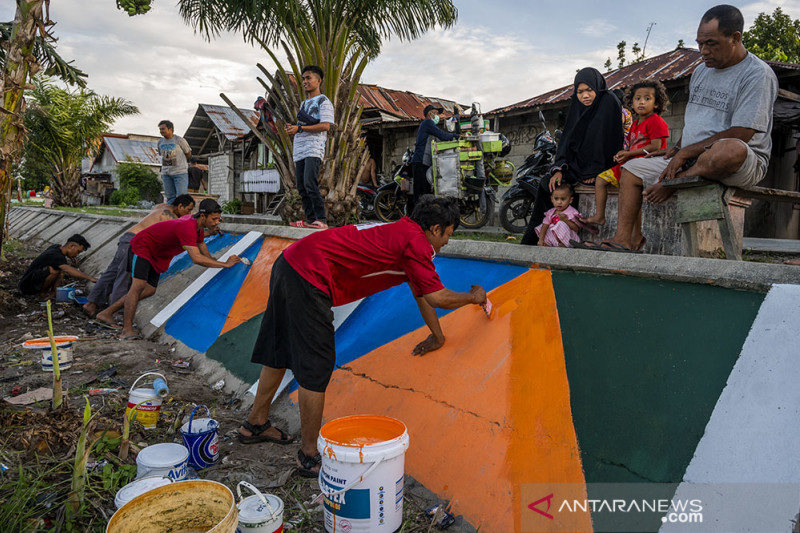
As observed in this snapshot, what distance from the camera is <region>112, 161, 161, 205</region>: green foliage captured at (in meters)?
29.5

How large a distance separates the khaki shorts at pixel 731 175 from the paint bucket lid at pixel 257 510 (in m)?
3.03

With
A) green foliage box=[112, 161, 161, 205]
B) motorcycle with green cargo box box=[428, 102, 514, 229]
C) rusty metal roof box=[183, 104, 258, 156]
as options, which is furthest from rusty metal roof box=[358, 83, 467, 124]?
green foliage box=[112, 161, 161, 205]

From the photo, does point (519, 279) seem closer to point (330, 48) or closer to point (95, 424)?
point (95, 424)

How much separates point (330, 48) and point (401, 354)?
5680 millimetres

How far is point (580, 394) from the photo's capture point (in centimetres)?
237

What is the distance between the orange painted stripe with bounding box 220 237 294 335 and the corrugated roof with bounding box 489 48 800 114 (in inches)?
304

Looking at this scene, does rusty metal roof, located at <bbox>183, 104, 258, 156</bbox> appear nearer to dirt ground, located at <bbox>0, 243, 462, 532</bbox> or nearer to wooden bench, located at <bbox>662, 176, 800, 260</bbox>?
dirt ground, located at <bbox>0, 243, 462, 532</bbox>

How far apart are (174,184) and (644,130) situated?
788 centimetres

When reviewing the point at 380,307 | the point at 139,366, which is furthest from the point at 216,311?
the point at 380,307

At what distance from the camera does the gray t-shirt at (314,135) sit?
6.09 m

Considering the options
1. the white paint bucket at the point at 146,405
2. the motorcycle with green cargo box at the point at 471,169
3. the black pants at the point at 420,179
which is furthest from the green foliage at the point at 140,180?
the white paint bucket at the point at 146,405

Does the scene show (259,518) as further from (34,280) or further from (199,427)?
(34,280)

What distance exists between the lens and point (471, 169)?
8.18 meters

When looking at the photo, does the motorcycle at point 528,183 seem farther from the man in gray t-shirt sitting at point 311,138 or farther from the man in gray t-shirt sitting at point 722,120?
the man in gray t-shirt sitting at point 722,120
